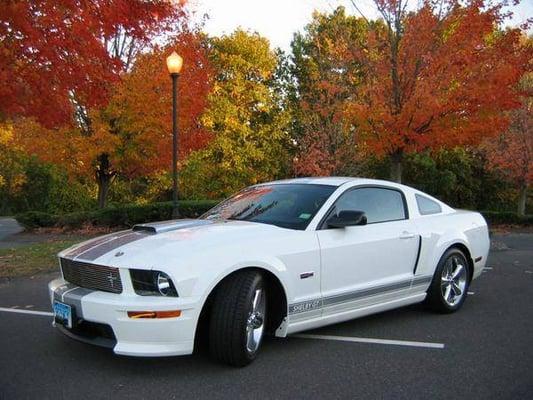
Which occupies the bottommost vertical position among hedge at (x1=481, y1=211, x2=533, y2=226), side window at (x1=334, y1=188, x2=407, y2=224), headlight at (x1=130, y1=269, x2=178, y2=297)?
hedge at (x1=481, y1=211, x2=533, y2=226)

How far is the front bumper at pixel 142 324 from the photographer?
3.74 metres

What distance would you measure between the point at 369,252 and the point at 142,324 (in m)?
2.23

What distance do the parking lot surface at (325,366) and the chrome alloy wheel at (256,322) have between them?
0.18 metres

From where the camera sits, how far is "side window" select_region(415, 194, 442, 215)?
5925mm

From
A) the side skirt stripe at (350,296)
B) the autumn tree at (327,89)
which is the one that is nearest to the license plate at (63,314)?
the side skirt stripe at (350,296)

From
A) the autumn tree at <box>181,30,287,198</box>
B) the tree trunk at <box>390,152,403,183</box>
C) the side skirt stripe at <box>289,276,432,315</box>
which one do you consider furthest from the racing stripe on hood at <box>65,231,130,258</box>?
the autumn tree at <box>181,30,287,198</box>

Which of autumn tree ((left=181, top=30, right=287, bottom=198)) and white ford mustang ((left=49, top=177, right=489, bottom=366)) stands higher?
autumn tree ((left=181, top=30, right=287, bottom=198))

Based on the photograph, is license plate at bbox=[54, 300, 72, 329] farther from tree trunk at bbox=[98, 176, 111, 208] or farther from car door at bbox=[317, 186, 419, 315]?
tree trunk at bbox=[98, 176, 111, 208]

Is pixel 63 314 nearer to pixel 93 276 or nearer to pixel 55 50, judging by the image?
pixel 93 276

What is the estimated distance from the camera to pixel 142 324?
374 centimetres

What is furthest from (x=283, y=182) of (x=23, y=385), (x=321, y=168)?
(x=321, y=168)

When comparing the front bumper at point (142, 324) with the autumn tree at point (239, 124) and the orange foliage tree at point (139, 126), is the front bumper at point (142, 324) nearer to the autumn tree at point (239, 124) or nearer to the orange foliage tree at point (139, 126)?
the orange foliage tree at point (139, 126)

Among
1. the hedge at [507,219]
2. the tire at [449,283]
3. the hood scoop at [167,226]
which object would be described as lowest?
the hedge at [507,219]

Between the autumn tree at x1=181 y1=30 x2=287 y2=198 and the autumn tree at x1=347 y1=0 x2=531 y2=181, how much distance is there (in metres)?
16.1
